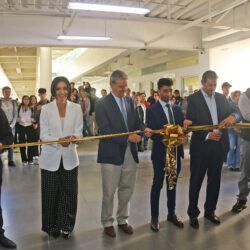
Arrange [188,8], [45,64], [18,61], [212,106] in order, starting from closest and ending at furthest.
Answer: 1. [212,106]
2. [188,8]
3. [45,64]
4. [18,61]

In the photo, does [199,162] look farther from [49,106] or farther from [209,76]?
[49,106]

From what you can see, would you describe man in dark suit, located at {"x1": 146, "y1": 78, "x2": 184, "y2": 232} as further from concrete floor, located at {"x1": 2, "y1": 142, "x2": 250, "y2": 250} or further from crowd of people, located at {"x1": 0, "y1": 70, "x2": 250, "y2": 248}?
concrete floor, located at {"x1": 2, "y1": 142, "x2": 250, "y2": 250}

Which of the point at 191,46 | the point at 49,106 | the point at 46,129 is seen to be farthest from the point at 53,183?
the point at 191,46

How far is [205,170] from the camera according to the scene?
10.6 ft

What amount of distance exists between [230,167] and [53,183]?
13.6 feet

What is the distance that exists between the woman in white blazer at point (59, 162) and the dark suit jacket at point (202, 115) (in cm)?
118

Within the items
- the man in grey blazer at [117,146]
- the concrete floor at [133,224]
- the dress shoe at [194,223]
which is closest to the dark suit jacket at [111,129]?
the man in grey blazer at [117,146]

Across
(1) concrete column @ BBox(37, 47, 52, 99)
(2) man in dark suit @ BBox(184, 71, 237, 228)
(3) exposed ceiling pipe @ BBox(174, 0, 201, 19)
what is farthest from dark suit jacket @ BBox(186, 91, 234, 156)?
(1) concrete column @ BBox(37, 47, 52, 99)

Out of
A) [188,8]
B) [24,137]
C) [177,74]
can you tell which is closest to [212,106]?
[24,137]

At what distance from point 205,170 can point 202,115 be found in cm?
59

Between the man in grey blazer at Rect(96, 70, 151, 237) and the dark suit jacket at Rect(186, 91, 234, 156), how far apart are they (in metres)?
0.57

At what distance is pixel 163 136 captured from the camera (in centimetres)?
306

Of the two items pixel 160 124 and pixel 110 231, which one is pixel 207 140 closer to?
pixel 160 124

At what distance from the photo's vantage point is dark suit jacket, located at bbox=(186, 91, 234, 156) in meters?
3.16
